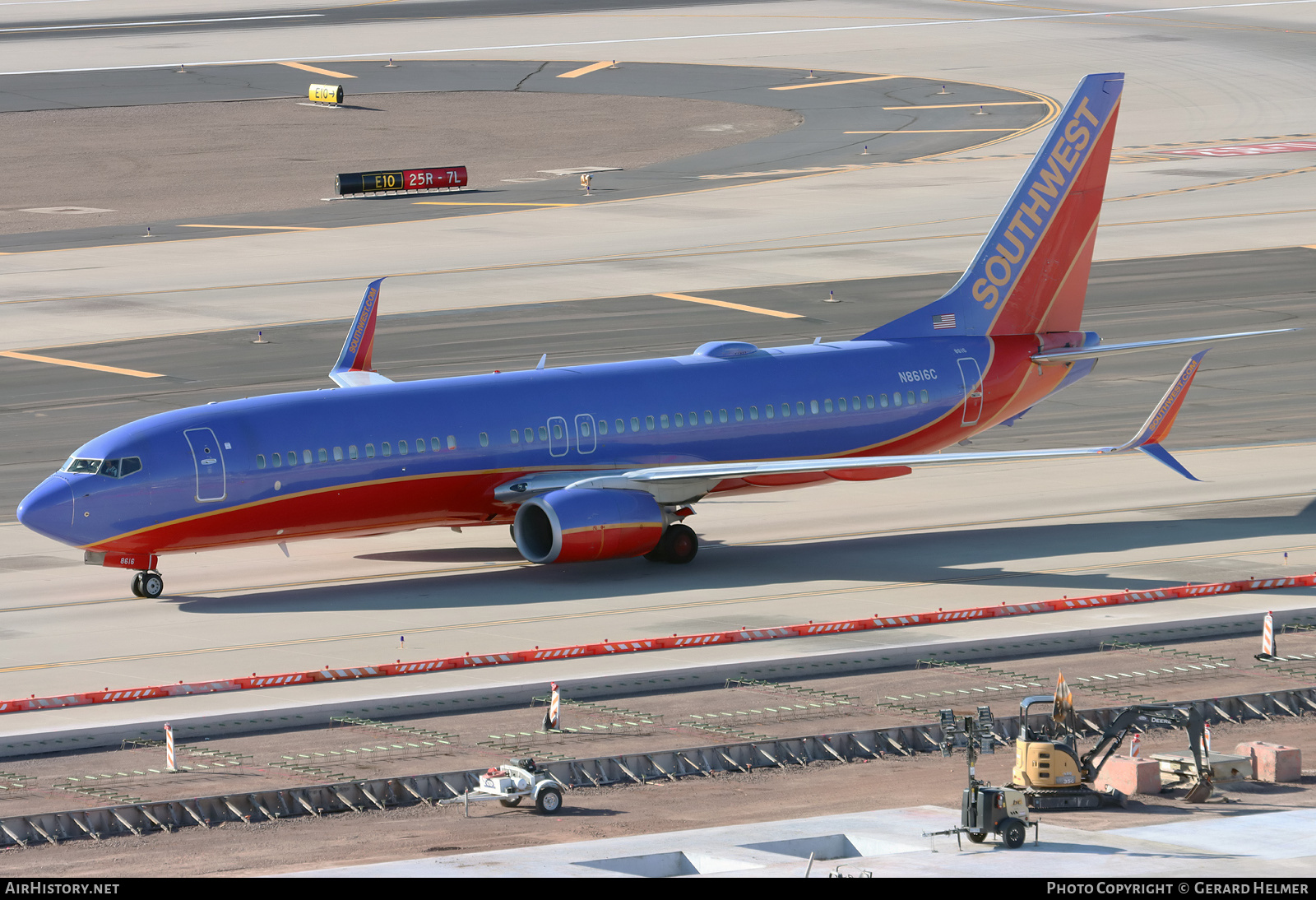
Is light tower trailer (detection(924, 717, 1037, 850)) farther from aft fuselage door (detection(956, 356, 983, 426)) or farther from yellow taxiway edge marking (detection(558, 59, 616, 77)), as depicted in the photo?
yellow taxiway edge marking (detection(558, 59, 616, 77))

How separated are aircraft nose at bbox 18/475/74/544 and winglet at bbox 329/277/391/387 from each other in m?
10.6

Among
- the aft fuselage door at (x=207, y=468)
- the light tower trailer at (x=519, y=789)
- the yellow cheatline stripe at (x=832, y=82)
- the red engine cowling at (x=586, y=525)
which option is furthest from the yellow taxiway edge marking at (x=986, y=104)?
the light tower trailer at (x=519, y=789)

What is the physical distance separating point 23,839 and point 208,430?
1573 centimetres

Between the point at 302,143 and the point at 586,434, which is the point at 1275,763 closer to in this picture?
the point at 586,434

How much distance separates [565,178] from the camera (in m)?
113

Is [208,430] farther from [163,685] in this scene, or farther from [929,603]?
[929,603]

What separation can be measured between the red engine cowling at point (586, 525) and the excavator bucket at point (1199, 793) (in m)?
16.8

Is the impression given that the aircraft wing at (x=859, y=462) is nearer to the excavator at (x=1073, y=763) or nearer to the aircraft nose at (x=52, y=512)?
the aircraft nose at (x=52, y=512)

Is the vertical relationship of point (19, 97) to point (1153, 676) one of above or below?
above

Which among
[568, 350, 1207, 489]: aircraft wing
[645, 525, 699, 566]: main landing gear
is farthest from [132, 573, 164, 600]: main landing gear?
[645, 525, 699, 566]: main landing gear

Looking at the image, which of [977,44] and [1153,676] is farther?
[977,44]

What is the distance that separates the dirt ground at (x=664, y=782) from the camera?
2777 centimetres

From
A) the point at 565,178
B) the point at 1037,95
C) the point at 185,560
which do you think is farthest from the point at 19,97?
the point at 185,560
